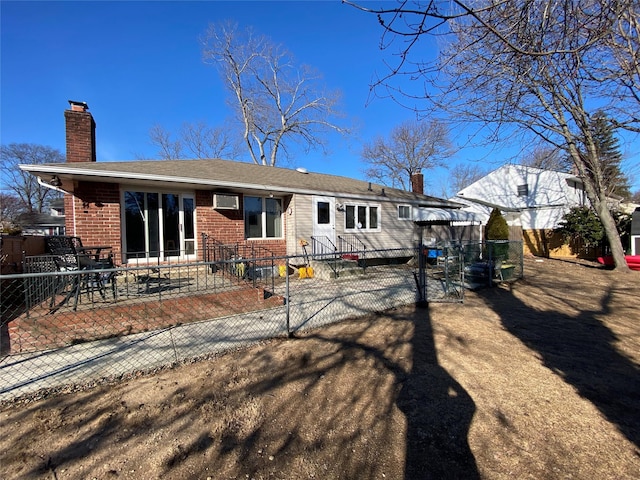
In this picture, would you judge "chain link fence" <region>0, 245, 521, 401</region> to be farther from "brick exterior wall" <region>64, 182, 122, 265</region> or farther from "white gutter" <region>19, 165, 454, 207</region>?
"white gutter" <region>19, 165, 454, 207</region>

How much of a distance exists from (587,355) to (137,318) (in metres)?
6.23

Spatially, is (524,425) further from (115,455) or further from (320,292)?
(320,292)

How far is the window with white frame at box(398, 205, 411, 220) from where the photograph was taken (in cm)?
1341

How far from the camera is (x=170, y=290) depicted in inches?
218

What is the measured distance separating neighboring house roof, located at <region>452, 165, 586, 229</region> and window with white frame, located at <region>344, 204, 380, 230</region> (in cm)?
818

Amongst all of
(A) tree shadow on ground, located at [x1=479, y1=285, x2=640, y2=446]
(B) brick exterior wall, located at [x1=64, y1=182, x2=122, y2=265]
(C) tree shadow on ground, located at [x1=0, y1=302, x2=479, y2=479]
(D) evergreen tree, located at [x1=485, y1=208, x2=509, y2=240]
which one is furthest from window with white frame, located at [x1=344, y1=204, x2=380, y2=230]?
(C) tree shadow on ground, located at [x1=0, y1=302, x2=479, y2=479]

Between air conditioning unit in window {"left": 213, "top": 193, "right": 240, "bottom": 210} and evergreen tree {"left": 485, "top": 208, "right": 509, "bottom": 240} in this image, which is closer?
air conditioning unit in window {"left": 213, "top": 193, "right": 240, "bottom": 210}

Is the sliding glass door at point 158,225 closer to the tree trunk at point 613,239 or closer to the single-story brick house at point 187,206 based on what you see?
the single-story brick house at point 187,206

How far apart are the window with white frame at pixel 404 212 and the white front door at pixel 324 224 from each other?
3.72 meters

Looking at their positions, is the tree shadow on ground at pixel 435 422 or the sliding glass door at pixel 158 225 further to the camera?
the sliding glass door at pixel 158 225

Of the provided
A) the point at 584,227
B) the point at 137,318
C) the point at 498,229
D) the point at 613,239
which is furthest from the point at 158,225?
the point at 584,227

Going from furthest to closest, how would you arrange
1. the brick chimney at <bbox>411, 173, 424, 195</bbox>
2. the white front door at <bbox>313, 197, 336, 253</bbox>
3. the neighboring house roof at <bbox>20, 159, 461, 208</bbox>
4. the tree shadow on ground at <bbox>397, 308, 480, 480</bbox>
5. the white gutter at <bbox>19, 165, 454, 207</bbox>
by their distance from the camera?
the brick chimney at <bbox>411, 173, 424, 195</bbox>
the white front door at <bbox>313, 197, 336, 253</bbox>
the neighboring house roof at <bbox>20, 159, 461, 208</bbox>
the white gutter at <bbox>19, 165, 454, 207</bbox>
the tree shadow on ground at <bbox>397, 308, 480, 480</bbox>

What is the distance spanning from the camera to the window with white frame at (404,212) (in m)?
13.4

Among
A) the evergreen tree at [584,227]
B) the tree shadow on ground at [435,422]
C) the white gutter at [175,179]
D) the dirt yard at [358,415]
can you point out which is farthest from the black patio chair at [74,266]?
the evergreen tree at [584,227]
